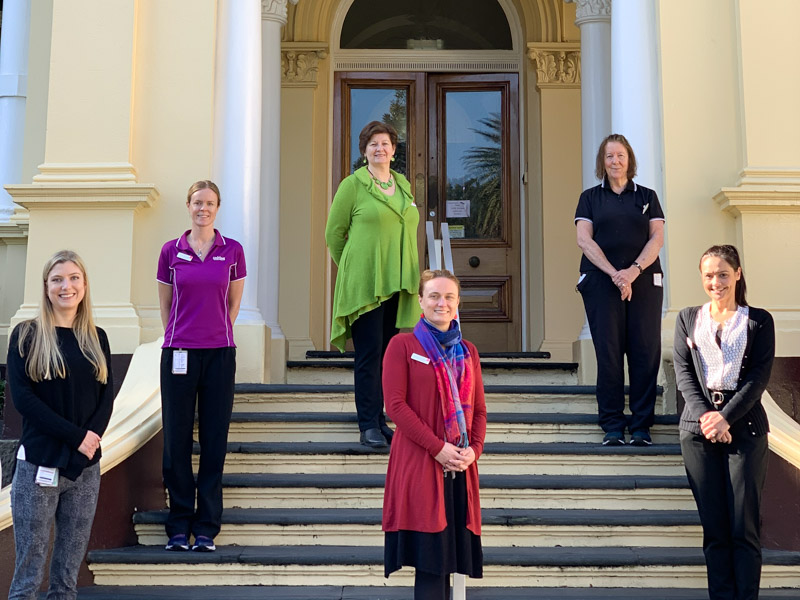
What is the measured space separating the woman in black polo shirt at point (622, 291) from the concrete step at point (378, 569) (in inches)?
40.1

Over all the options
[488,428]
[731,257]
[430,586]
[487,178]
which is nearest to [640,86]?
[488,428]

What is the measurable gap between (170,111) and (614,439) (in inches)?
141

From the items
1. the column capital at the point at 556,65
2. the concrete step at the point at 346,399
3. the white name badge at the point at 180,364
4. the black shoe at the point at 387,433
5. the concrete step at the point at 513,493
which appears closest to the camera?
the white name badge at the point at 180,364

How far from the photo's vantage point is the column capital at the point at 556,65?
29.9ft

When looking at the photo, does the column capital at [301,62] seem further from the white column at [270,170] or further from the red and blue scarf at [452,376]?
the red and blue scarf at [452,376]

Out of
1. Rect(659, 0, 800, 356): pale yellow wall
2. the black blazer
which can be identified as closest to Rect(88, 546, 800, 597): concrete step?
the black blazer

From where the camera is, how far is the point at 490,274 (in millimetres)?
9328

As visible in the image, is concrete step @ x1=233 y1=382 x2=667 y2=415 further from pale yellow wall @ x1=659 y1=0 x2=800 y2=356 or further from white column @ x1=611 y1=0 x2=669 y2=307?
white column @ x1=611 y1=0 x2=669 y2=307

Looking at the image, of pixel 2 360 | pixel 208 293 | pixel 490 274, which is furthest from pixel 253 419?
pixel 490 274

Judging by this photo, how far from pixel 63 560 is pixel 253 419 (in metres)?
2.14

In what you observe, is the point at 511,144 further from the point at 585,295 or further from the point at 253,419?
the point at 253,419

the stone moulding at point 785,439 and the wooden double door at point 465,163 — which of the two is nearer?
the stone moulding at point 785,439

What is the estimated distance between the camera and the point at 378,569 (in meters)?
4.46

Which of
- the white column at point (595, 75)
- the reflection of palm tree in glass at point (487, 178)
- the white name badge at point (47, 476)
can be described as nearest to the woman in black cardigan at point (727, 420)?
the white name badge at point (47, 476)
